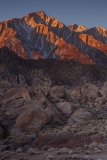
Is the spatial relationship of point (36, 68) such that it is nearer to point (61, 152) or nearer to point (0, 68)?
point (0, 68)

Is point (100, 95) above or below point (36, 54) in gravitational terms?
below

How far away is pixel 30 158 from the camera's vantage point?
30.8 ft

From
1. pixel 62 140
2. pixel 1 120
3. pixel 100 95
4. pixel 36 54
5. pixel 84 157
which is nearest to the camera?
pixel 84 157

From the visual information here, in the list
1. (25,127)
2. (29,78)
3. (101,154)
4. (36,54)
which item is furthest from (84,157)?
(36,54)

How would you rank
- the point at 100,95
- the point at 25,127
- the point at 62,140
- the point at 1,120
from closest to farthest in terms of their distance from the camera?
the point at 62,140 < the point at 25,127 < the point at 1,120 < the point at 100,95

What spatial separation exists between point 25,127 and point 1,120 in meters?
3.01

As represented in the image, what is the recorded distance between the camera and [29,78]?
9956 centimetres

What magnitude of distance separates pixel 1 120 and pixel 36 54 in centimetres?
18135

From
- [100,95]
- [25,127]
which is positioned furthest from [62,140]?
[100,95]

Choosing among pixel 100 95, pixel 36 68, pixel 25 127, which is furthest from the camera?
pixel 36 68

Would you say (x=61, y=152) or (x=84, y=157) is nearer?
(x=84, y=157)

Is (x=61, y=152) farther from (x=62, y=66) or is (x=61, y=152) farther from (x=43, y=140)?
(x=62, y=66)

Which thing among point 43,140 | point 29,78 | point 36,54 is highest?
point 36,54

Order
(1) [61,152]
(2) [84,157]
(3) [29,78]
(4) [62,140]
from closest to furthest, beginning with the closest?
(2) [84,157]
(1) [61,152]
(4) [62,140]
(3) [29,78]
